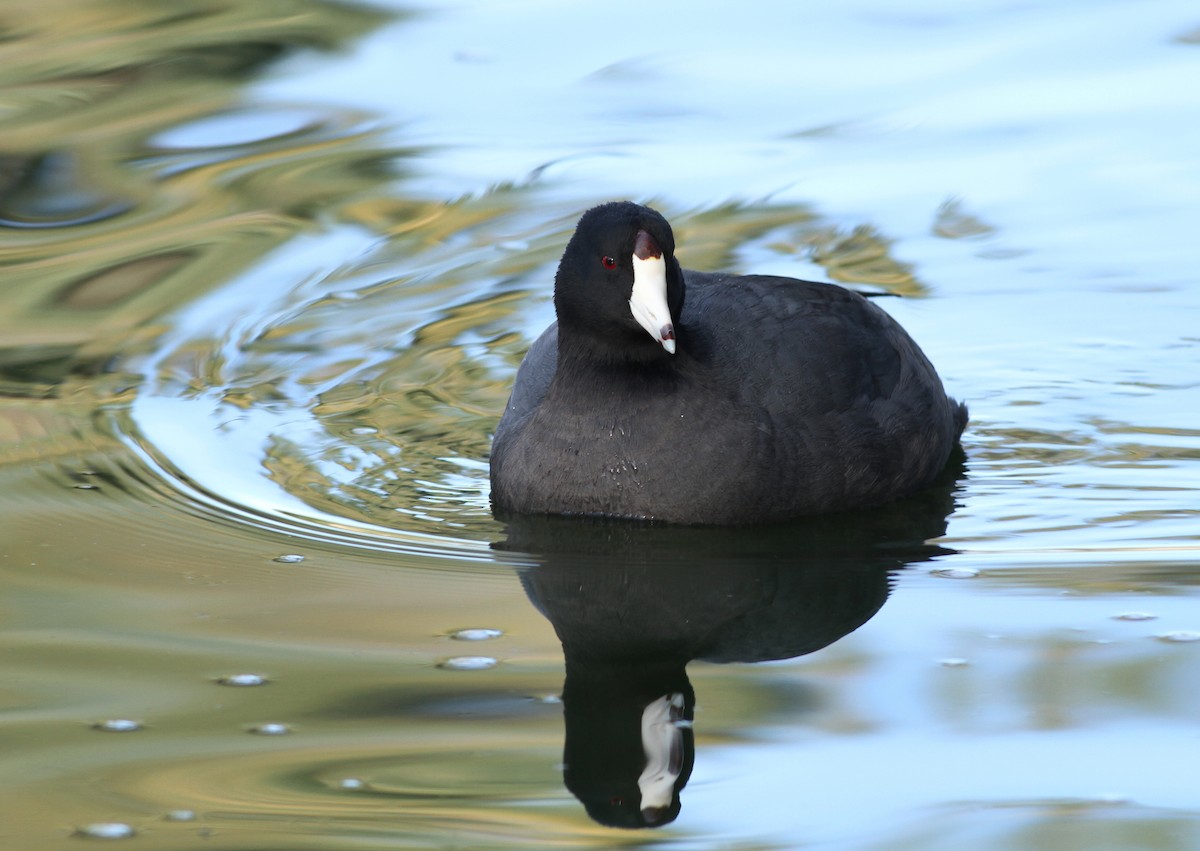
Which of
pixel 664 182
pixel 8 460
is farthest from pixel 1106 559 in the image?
pixel 664 182

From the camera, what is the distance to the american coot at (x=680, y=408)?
5.10 m

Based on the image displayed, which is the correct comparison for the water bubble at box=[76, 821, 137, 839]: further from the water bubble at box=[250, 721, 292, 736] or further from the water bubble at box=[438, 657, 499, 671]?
the water bubble at box=[438, 657, 499, 671]

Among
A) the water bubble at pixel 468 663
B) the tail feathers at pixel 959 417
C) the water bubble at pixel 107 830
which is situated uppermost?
the tail feathers at pixel 959 417

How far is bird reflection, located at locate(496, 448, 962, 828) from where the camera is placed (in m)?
3.79

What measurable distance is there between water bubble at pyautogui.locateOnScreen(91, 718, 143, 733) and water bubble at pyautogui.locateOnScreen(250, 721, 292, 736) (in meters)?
0.24

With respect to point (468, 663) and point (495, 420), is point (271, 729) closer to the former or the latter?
point (468, 663)

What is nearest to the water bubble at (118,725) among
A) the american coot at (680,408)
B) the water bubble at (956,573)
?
the american coot at (680,408)

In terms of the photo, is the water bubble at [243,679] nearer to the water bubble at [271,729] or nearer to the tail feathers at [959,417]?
the water bubble at [271,729]

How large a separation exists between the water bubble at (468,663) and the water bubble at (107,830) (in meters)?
0.88

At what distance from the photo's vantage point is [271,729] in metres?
3.92

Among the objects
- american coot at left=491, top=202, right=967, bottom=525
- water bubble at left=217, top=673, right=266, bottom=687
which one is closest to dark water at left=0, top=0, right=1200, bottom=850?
water bubble at left=217, top=673, right=266, bottom=687

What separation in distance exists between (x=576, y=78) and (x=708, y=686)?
21.2 ft

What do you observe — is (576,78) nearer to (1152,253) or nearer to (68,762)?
(1152,253)

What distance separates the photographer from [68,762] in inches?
150
